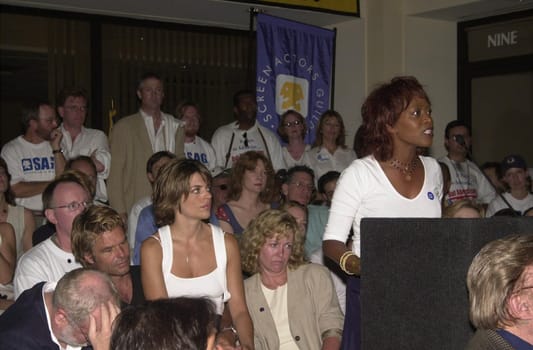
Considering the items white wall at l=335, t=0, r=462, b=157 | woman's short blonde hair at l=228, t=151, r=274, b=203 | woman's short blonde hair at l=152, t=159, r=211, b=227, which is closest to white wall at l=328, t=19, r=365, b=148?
white wall at l=335, t=0, r=462, b=157

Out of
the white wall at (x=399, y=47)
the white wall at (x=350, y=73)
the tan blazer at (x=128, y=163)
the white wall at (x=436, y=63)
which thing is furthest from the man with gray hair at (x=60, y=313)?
the white wall at (x=436, y=63)

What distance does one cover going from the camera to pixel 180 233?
3830mm

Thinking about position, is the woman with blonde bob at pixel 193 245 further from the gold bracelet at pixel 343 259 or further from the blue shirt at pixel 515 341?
the blue shirt at pixel 515 341

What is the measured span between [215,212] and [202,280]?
1930mm

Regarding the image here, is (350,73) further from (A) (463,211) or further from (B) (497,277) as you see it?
(B) (497,277)

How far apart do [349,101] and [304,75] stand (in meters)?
0.56

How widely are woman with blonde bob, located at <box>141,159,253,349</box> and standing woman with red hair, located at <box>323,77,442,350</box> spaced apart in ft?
2.79

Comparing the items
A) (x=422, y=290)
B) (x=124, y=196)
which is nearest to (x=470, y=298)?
(x=422, y=290)

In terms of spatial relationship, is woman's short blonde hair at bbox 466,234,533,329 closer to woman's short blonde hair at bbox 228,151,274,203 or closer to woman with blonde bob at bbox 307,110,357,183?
woman's short blonde hair at bbox 228,151,274,203

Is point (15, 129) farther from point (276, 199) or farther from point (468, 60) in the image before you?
point (276, 199)

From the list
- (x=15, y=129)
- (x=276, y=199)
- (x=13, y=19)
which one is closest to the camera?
(x=276, y=199)

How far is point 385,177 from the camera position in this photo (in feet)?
10.1

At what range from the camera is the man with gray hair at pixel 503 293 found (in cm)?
221

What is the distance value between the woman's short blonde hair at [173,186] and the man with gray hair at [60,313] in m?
0.99
